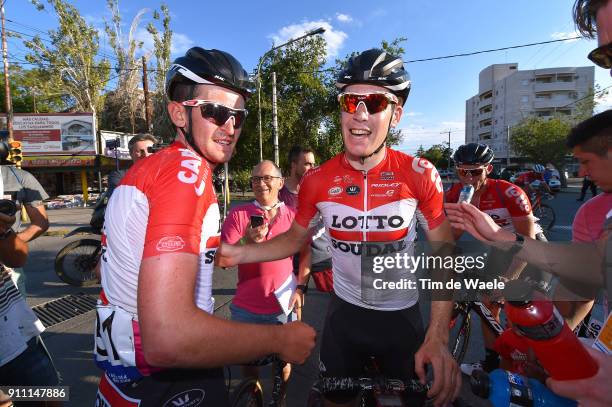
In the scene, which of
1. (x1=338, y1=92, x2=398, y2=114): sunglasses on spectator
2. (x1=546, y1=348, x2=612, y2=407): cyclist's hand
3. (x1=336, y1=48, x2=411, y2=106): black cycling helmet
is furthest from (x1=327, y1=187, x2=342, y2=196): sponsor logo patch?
(x1=546, y1=348, x2=612, y2=407): cyclist's hand

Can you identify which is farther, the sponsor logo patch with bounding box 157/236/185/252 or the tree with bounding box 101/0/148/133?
the tree with bounding box 101/0/148/133

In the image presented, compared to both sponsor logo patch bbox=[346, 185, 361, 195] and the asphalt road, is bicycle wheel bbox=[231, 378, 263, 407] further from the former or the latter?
sponsor logo patch bbox=[346, 185, 361, 195]

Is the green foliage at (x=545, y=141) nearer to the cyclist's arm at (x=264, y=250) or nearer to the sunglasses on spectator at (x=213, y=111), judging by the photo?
the cyclist's arm at (x=264, y=250)

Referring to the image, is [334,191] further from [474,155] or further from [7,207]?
[474,155]

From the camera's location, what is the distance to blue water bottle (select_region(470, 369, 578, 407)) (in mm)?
1149

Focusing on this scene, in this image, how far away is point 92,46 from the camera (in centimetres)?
2973

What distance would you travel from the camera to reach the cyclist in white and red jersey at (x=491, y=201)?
3512mm

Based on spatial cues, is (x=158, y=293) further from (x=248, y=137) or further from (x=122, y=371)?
(x=248, y=137)

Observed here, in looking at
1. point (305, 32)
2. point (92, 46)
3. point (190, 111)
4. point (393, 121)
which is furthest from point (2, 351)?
point (92, 46)

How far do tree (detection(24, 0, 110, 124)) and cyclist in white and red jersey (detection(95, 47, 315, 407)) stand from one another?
31.8m

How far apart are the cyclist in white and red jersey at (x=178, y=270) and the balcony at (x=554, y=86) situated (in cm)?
9513

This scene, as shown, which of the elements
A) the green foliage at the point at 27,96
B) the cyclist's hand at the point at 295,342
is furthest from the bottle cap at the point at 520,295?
the green foliage at the point at 27,96

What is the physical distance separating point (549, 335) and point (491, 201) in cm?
335

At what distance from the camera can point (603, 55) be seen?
1.48 m
